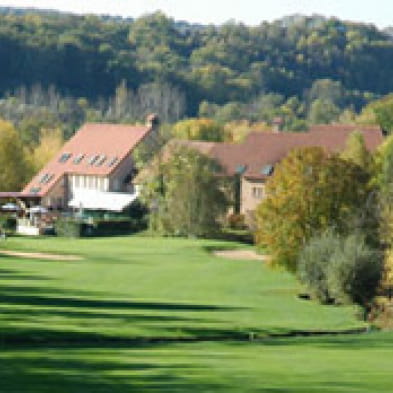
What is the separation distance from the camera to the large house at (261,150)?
101312 millimetres

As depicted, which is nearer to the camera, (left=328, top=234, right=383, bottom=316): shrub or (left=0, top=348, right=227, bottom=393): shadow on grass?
(left=0, top=348, right=227, bottom=393): shadow on grass

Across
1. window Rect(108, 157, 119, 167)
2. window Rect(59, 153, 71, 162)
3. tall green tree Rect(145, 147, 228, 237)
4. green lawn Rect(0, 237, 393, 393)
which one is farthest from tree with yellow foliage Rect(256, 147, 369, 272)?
window Rect(59, 153, 71, 162)

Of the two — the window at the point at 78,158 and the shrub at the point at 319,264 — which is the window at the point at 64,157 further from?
the shrub at the point at 319,264

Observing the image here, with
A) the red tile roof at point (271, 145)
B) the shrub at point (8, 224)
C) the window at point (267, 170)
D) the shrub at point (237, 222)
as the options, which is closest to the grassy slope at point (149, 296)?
the shrub at point (8, 224)

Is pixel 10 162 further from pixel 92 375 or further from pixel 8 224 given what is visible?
pixel 92 375

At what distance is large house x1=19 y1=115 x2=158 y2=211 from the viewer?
353 ft

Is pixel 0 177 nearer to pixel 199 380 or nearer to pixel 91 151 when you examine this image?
pixel 91 151

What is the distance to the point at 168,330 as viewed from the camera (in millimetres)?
42969

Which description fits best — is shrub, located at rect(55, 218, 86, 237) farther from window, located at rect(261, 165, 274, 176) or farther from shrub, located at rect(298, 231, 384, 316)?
shrub, located at rect(298, 231, 384, 316)

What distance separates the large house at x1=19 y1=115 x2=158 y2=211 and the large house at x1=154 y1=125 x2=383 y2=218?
5.87 meters

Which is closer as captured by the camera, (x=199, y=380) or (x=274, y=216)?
(x=199, y=380)

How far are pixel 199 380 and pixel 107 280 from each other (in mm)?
32437

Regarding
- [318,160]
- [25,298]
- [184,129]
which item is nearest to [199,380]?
[25,298]

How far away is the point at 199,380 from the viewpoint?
29.6 m
